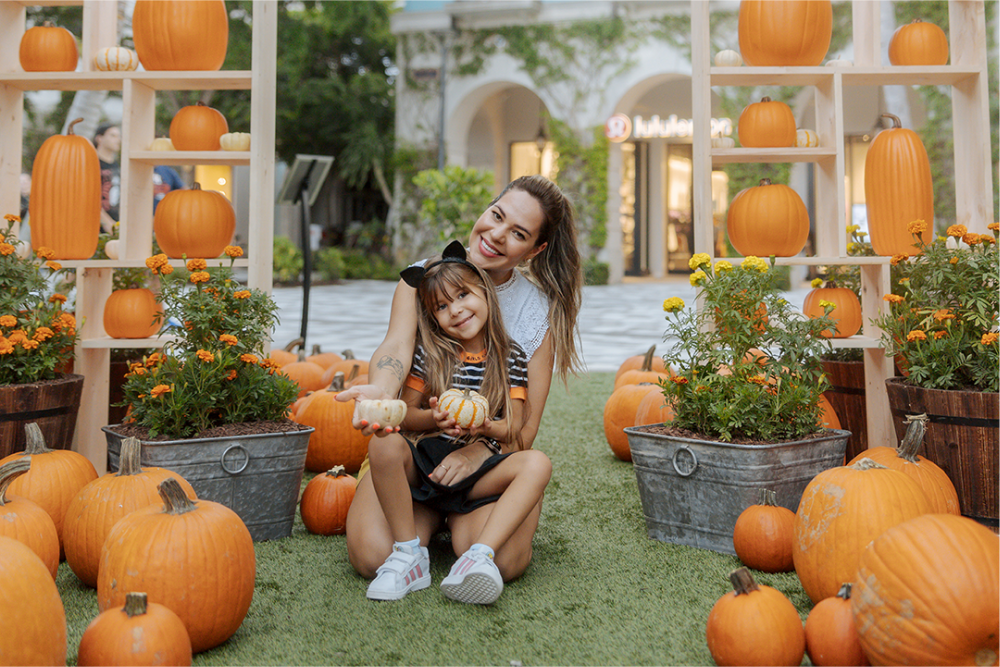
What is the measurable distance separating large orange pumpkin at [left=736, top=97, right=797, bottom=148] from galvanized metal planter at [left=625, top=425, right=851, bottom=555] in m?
1.25

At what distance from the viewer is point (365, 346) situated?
7.08 m

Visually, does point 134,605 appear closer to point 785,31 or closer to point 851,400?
point 851,400

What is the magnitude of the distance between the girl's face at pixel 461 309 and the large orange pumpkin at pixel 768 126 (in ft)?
4.90

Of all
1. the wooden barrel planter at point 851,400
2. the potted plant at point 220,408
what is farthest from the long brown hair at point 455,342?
the wooden barrel planter at point 851,400

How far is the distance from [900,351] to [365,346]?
16.7 ft

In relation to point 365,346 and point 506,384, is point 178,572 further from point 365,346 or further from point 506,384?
point 365,346

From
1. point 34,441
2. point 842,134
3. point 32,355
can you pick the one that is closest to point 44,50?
point 32,355

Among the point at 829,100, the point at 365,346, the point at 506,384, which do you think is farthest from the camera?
the point at 365,346

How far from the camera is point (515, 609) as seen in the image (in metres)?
2.00

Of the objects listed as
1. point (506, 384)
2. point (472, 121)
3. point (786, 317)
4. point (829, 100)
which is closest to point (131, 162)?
point (506, 384)

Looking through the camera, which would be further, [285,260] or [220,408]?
[285,260]

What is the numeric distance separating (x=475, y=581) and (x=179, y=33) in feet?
7.66

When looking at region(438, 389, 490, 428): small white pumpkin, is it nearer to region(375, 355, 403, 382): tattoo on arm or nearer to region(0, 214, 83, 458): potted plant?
region(375, 355, 403, 382): tattoo on arm

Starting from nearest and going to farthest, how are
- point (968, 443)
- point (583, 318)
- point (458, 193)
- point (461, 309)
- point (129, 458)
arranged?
1. point (129, 458)
2. point (461, 309)
3. point (968, 443)
4. point (583, 318)
5. point (458, 193)
